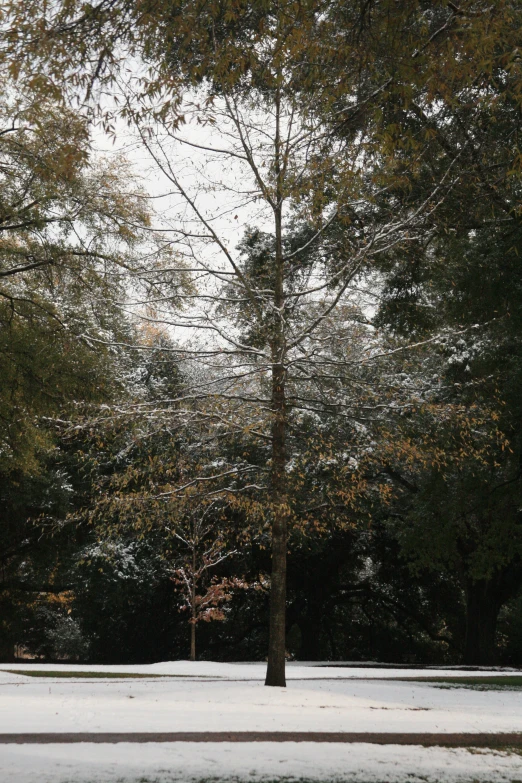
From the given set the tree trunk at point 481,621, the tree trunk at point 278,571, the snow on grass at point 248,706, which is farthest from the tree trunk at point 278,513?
the tree trunk at point 481,621

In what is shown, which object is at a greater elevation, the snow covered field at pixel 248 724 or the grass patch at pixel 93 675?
the grass patch at pixel 93 675

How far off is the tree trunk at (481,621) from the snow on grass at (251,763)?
54.2 ft

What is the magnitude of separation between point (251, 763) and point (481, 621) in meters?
18.4

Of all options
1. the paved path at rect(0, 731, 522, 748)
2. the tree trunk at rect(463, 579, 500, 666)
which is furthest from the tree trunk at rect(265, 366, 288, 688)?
the tree trunk at rect(463, 579, 500, 666)

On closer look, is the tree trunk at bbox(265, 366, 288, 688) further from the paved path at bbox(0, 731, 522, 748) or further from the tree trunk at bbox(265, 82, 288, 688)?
the paved path at bbox(0, 731, 522, 748)

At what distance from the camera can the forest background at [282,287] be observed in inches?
273

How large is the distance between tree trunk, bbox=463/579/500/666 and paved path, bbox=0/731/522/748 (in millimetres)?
15683

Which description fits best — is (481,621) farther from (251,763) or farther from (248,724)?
(251,763)

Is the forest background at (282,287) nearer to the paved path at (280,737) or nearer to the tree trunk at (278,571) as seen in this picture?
the tree trunk at (278,571)

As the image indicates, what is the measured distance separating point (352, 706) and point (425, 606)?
59.4ft

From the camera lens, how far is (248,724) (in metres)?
7.95

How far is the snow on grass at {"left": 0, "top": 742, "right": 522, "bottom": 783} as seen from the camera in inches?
215

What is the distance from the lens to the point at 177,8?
6.84m

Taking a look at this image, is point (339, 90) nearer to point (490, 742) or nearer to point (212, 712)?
point (490, 742)
